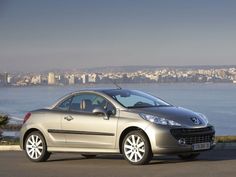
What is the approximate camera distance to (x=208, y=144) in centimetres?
1174

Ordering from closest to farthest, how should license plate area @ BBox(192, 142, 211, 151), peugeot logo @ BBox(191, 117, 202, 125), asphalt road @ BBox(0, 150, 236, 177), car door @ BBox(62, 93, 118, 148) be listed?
asphalt road @ BBox(0, 150, 236, 177), license plate area @ BBox(192, 142, 211, 151), peugeot logo @ BBox(191, 117, 202, 125), car door @ BBox(62, 93, 118, 148)

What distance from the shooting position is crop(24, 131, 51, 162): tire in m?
12.7

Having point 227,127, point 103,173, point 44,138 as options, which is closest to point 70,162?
point 44,138

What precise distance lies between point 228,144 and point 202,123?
315cm

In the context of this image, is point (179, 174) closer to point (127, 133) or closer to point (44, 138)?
point (127, 133)

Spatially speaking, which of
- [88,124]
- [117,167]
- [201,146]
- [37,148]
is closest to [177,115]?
[201,146]

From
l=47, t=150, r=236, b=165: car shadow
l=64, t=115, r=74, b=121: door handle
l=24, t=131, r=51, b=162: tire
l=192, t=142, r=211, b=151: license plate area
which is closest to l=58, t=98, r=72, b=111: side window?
l=64, t=115, r=74, b=121: door handle

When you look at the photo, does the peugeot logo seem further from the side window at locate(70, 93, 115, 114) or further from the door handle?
the door handle

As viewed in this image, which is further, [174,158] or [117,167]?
[174,158]

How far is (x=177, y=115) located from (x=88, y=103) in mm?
1848

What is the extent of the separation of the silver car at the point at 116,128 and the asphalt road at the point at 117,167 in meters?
0.26

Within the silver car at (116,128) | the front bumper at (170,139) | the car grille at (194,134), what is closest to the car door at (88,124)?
the silver car at (116,128)

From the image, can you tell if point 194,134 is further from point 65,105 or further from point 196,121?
point 65,105

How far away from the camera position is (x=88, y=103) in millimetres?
A: 12391
